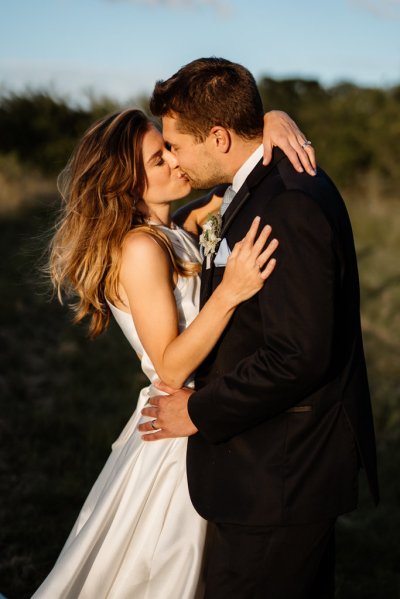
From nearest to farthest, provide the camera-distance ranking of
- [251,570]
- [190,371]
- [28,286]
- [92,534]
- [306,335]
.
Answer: [306,335] < [251,570] < [190,371] < [92,534] < [28,286]

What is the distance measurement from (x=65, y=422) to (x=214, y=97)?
441cm

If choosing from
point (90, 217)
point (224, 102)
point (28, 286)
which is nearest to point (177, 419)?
point (90, 217)

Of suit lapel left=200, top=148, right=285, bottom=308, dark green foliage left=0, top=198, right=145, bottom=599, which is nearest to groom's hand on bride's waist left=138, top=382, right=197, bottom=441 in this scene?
suit lapel left=200, top=148, right=285, bottom=308

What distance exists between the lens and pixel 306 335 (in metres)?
2.29

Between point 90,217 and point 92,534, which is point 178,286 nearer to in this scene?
point 90,217

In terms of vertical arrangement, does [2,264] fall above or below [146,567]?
below

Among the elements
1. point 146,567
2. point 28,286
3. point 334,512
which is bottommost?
point 28,286

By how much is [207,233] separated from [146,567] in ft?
4.17

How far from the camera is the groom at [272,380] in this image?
2324 mm

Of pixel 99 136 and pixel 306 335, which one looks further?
pixel 99 136

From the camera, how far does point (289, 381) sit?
233 cm

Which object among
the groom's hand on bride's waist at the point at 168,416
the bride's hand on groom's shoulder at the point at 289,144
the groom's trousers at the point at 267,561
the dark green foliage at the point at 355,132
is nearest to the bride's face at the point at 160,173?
the bride's hand on groom's shoulder at the point at 289,144

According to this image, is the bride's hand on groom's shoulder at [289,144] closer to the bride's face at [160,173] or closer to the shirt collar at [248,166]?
the shirt collar at [248,166]

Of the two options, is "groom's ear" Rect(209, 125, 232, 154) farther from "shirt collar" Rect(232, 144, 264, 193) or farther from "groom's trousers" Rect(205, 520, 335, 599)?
"groom's trousers" Rect(205, 520, 335, 599)
